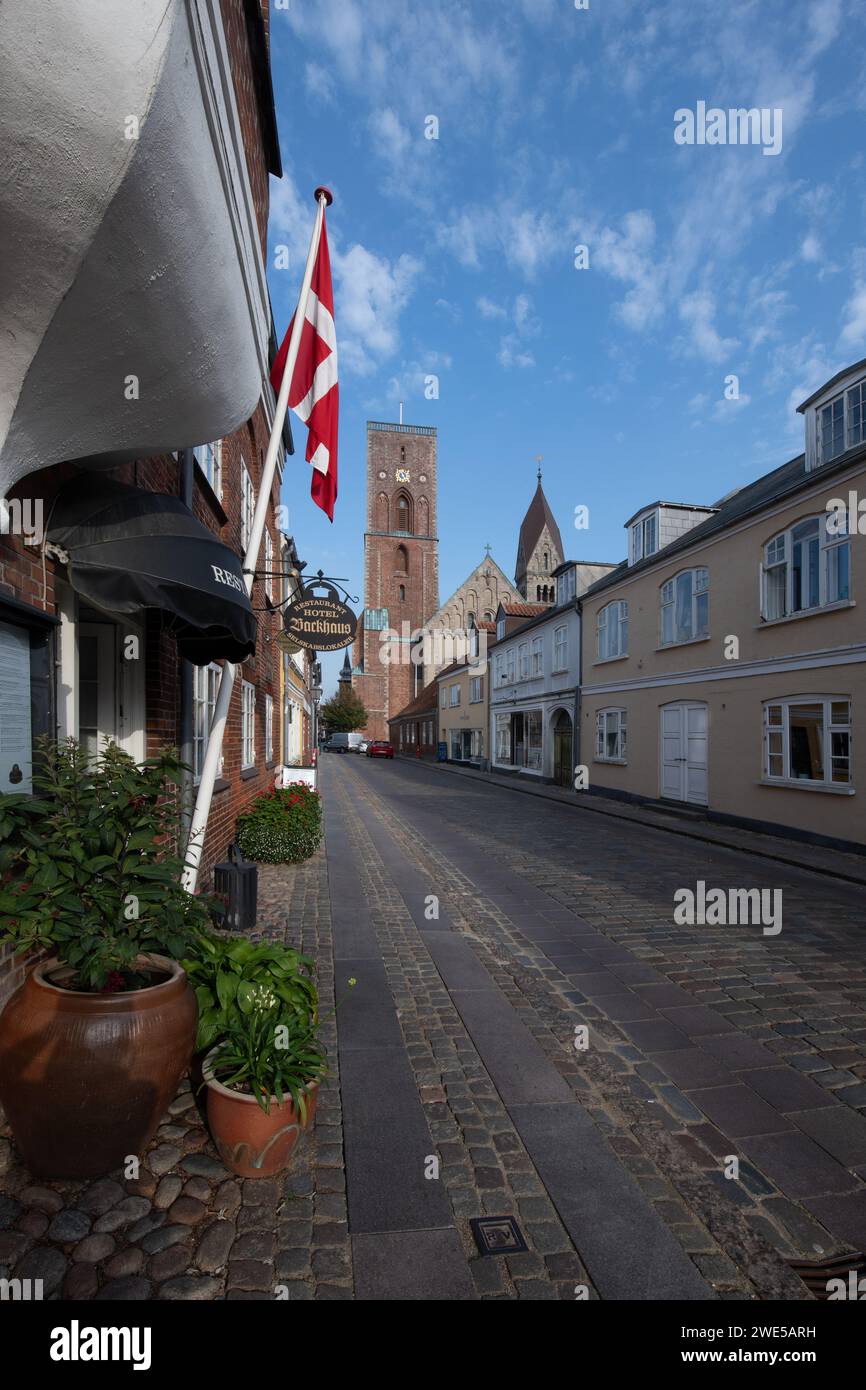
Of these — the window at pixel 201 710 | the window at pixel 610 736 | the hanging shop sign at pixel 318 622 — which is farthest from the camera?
the window at pixel 610 736

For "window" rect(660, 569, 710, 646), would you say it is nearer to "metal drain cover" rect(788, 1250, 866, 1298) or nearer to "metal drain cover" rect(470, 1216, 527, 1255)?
"metal drain cover" rect(788, 1250, 866, 1298)

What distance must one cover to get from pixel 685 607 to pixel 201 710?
12538 mm

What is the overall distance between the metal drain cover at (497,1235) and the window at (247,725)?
7.80 metres

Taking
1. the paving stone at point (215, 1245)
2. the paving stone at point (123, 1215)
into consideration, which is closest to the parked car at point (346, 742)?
the paving stone at point (123, 1215)

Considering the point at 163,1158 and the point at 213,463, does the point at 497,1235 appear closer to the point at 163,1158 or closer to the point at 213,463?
the point at 163,1158

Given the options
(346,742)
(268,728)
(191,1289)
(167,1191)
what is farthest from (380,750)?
(191,1289)

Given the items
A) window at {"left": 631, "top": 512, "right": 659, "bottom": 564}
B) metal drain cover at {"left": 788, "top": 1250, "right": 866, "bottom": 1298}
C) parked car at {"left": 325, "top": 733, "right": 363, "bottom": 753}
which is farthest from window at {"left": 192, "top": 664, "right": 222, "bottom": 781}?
parked car at {"left": 325, "top": 733, "right": 363, "bottom": 753}

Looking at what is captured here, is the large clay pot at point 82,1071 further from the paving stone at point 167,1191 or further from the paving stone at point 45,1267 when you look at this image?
the paving stone at point 45,1267

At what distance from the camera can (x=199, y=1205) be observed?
2.55 metres

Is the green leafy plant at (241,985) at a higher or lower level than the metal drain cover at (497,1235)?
higher

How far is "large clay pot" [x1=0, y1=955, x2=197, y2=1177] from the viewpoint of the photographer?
2.53 meters

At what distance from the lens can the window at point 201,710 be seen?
6830 mm

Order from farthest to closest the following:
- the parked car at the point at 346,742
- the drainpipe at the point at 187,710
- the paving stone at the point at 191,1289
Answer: the parked car at the point at 346,742 < the drainpipe at the point at 187,710 < the paving stone at the point at 191,1289

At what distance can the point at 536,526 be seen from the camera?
60438 millimetres
